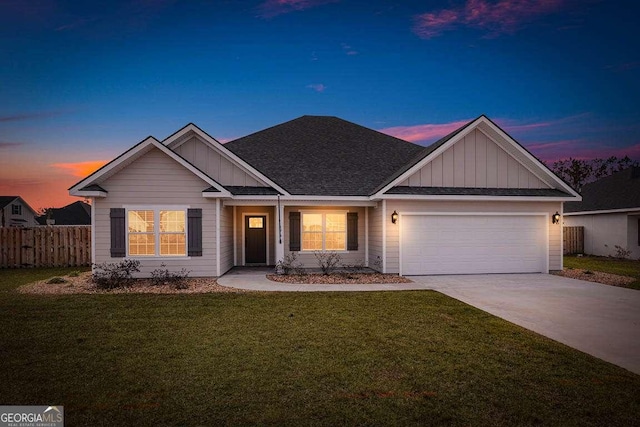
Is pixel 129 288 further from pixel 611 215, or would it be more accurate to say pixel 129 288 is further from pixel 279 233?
pixel 611 215

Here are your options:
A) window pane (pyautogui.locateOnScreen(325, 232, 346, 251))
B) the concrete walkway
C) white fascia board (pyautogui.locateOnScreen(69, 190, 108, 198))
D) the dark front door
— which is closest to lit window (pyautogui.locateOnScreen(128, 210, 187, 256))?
white fascia board (pyautogui.locateOnScreen(69, 190, 108, 198))

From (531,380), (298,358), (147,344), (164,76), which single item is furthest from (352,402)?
(164,76)

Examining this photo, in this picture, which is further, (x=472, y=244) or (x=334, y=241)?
(x=334, y=241)

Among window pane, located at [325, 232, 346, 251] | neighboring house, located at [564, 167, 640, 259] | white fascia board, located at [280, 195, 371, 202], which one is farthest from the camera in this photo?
neighboring house, located at [564, 167, 640, 259]

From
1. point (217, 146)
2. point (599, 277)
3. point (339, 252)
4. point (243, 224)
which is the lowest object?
point (599, 277)

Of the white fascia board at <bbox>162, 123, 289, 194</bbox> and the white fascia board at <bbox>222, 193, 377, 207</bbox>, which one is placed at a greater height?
the white fascia board at <bbox>162, 123, 289, 194</bbox>

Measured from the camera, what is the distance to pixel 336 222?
589 inches

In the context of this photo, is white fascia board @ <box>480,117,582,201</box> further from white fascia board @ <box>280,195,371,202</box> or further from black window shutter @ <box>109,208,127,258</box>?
black window shutter @ <box>109,208,127,258</box>

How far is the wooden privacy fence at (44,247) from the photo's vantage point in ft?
51.2

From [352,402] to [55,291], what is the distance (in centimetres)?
1012

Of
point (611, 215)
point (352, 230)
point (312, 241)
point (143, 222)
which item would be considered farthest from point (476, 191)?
point (611, 215)

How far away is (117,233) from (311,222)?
713cm

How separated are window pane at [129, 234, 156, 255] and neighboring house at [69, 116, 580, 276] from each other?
0.11 feet

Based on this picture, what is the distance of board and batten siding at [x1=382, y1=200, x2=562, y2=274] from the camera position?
12875 millimetres
